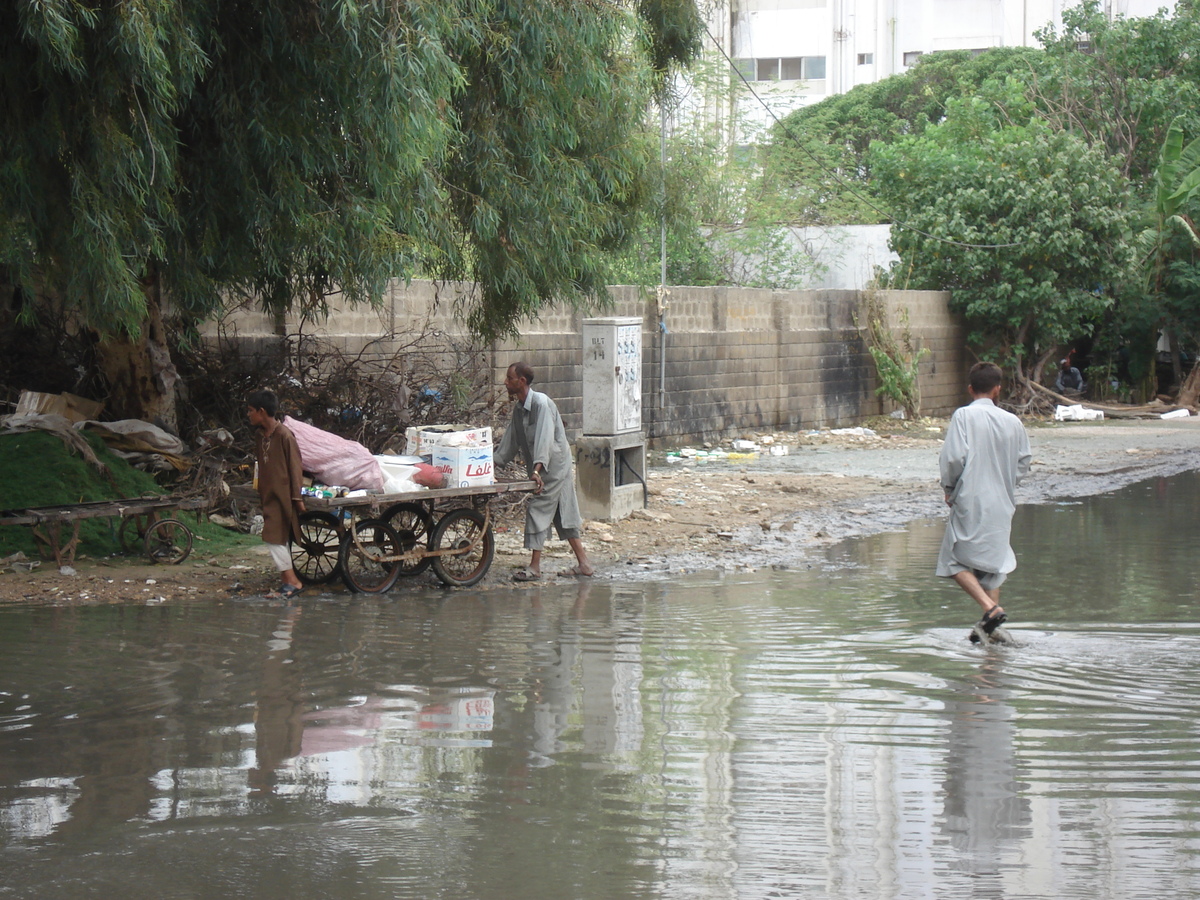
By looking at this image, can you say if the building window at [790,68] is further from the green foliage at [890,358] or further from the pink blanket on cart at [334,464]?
the pink blanket on cart at [334,464]

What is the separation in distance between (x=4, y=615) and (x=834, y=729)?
5559mm

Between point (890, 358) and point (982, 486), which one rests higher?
point (890, 358)

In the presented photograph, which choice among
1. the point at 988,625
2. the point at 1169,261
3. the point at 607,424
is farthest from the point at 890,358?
the point at 988,625

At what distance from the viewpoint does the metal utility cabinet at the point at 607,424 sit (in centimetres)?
1277

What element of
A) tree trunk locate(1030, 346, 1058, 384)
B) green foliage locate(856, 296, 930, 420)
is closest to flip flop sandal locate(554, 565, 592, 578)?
green foliage locate(856, 296, 930, 420)

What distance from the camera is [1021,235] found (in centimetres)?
2653

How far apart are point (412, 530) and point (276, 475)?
1.35m

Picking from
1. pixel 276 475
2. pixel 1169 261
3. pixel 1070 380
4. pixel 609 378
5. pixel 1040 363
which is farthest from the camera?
pixel 1070 380

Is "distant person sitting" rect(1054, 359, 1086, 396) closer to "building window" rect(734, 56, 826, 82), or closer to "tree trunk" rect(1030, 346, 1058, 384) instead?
"tree trunk" rect(1030, 346, 1058, 384)

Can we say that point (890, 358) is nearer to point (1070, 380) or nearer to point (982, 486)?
point (1070, 380)

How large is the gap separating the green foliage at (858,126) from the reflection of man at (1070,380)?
27.3 feet

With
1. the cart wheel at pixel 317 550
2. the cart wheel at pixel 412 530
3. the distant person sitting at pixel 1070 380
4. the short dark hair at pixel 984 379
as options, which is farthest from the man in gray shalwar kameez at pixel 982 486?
the distant person sitting at pixel 1070 380

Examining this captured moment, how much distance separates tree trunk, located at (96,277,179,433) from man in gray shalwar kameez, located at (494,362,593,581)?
3420mm

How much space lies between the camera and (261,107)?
8758 millimetres
